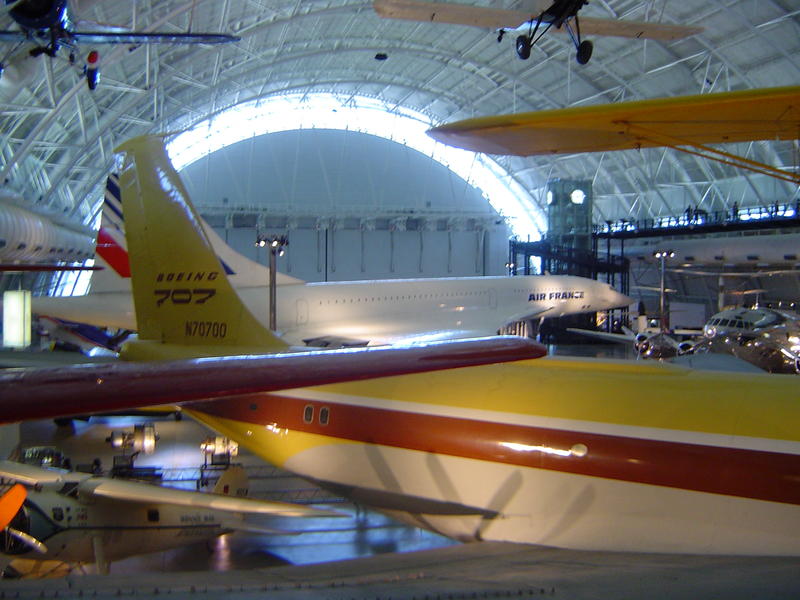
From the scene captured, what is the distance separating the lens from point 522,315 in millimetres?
26328

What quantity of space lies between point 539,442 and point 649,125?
5598mm

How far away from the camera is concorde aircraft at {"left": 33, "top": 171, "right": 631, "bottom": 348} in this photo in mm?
18922

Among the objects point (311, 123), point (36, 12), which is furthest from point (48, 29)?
point (311, 123)

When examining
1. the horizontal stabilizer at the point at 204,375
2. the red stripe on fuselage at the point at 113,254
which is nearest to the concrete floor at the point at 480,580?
the horizontal stabilizer at the point at 204,375

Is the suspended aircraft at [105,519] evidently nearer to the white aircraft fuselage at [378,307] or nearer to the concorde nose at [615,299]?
the white aircraft fuselage at [378,307]

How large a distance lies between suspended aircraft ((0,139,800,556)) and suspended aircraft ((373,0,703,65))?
38.3ft

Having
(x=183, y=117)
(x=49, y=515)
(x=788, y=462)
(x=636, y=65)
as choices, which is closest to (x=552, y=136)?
(x=788, y=462)

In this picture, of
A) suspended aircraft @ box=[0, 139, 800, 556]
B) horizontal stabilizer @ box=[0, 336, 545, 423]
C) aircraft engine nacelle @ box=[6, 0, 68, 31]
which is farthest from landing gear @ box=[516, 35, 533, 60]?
horizontal stabilizer @ box=[0, 336, 545, 423]

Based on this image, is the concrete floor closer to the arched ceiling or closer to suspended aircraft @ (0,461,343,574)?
suspended aircraft @ (0,461,343,574)

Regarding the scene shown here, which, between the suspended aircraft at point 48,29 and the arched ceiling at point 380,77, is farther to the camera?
the arched ceiling at point 380,77

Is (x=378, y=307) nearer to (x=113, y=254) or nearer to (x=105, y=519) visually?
(x=113, y=254)

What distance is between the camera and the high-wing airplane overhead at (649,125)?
816 centimetres

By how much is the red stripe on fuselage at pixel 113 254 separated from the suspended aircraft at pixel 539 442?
10.7m

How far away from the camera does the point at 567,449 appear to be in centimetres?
657
